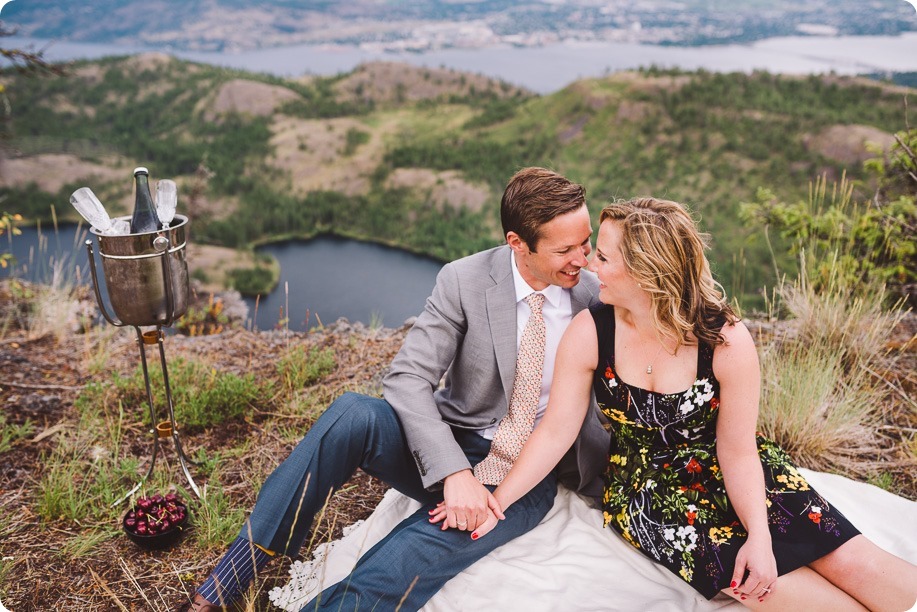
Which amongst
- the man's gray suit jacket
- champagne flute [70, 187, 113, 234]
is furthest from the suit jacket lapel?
champagne flute [70, 187, 113, 234]

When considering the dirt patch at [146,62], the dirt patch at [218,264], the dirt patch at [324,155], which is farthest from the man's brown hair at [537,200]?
the dirt patch at [146,62]

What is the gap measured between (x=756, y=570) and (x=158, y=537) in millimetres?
2285

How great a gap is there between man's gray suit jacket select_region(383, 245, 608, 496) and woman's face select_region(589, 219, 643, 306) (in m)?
0.42

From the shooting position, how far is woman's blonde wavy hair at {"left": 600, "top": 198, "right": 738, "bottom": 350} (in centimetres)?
197

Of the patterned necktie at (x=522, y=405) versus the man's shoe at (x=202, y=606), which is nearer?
the man's shoe at (x=202, y=606)

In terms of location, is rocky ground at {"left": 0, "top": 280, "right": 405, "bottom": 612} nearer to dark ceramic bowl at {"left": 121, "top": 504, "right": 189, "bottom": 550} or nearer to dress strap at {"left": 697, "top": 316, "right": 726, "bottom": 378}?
dark ceramic bowl at {"left": 121, "top": 504, "right": 189, "bottom": 550}

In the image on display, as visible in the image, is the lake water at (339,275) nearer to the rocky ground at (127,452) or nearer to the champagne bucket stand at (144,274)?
the rocky ground at (127,452)

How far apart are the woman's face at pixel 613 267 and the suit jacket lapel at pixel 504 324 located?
0.42 meters

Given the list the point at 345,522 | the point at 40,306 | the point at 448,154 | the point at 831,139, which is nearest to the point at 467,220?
the point at 448,154

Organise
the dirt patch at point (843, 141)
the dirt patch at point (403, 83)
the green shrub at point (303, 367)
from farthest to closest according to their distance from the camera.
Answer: the dirt patch at point (403, 83)
the dirt patch at point (843, 141)
the green shrub at point (303, 367)

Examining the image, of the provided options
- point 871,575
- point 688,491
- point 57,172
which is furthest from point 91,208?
point 57,172

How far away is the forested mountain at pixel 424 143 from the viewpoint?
105 ft

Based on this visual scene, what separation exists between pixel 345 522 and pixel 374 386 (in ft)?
4.22

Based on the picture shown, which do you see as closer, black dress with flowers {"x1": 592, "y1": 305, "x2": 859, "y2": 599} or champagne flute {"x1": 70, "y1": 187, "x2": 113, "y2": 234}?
black dress with flowers {"x1": 592, "y1": 305, "x2": 859, "y2": 599}
